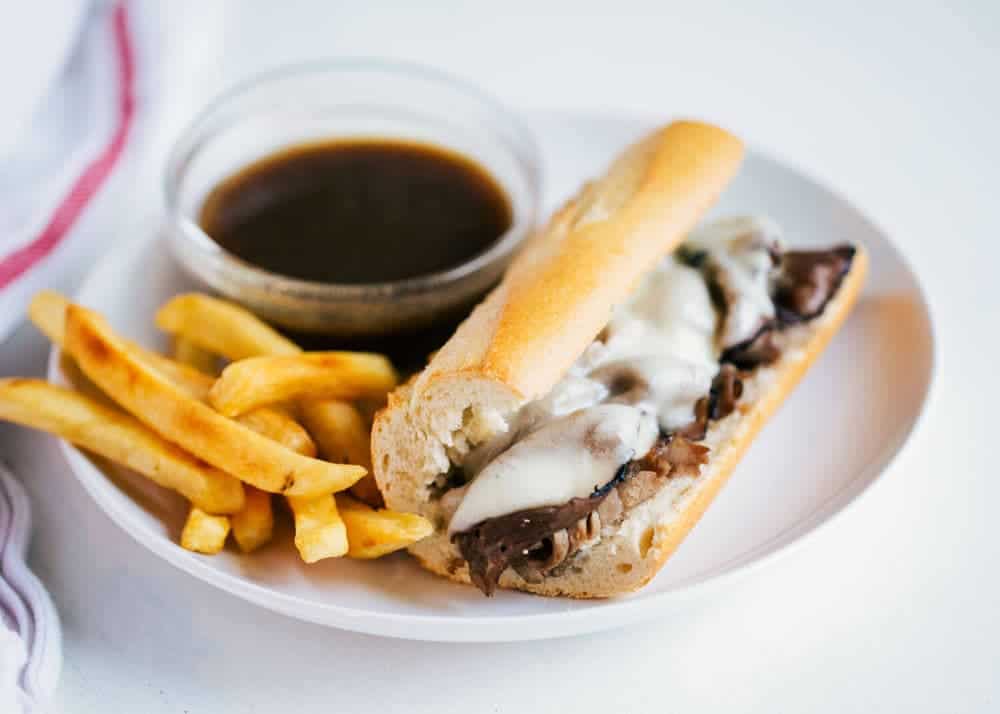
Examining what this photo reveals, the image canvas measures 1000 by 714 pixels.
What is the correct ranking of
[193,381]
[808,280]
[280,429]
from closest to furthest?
[280,429]
[193,381]
[808,280]

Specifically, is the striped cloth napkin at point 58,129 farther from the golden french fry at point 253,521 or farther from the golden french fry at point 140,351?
the golden french fry at point 253,521

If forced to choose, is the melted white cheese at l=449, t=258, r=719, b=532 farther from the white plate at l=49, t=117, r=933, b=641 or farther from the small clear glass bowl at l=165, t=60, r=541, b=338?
the small clear glass bowl at l=165, t=60, r=541, b=338

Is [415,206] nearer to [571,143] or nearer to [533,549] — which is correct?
[571,143]

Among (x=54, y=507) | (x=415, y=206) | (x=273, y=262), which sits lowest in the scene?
(x=54, y=507)

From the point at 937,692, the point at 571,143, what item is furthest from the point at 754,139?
the point at 937,692

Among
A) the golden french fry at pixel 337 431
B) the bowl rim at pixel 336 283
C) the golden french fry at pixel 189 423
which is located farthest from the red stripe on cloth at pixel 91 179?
the golden french fry at pixel 337 431

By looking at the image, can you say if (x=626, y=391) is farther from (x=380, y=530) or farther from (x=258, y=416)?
(x=258, y=416)

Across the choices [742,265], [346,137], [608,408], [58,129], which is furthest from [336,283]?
[58,129]
